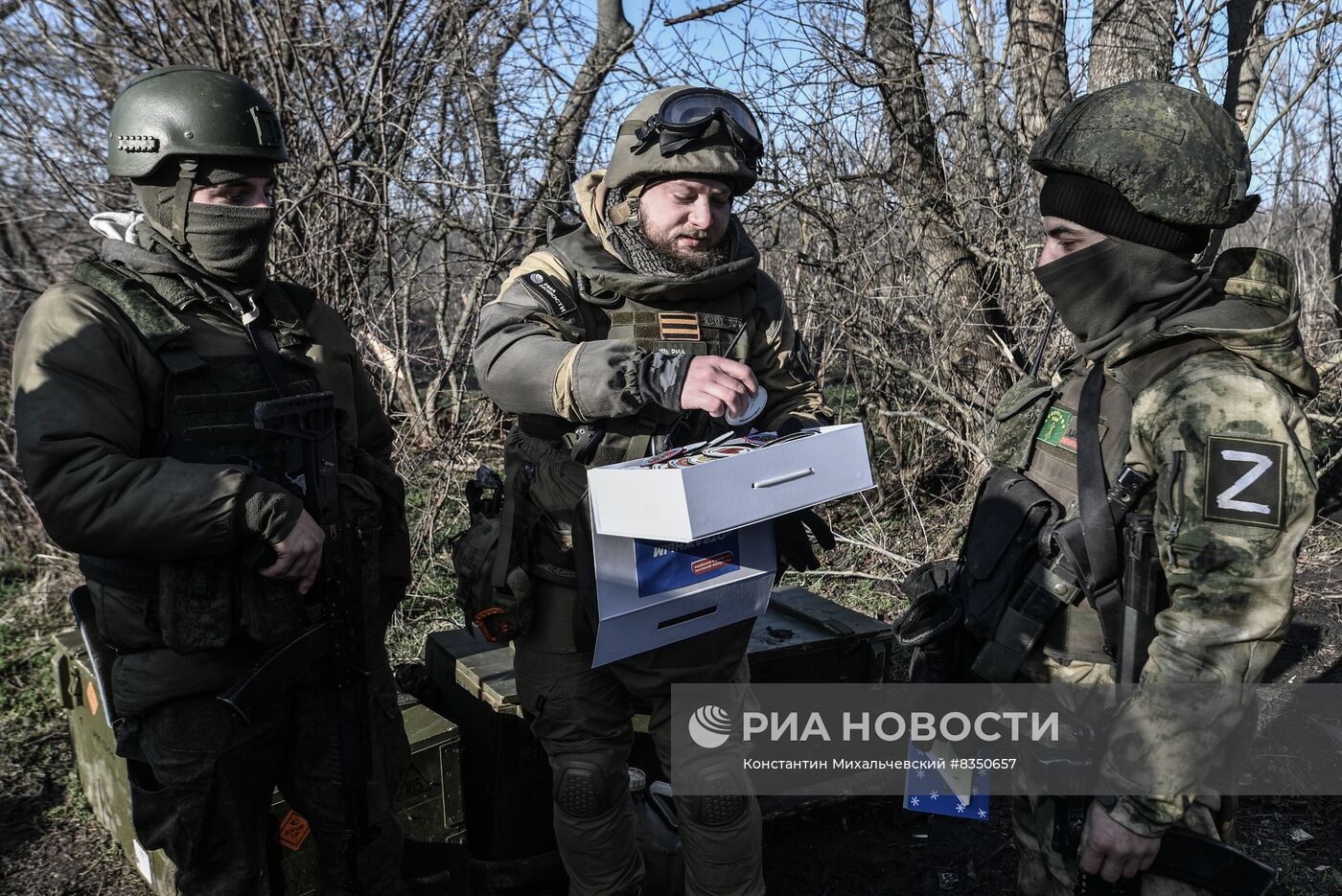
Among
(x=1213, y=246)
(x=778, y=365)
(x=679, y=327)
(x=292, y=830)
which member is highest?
(x=1213, y=246)

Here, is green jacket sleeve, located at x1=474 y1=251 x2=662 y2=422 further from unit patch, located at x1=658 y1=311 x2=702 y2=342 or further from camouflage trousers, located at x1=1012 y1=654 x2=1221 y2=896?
camouflage trousers, located at x1=1012 y1=654 x2=1221 y2=896

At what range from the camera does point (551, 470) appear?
93.4 inches

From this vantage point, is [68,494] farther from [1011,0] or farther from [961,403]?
[1011,0]

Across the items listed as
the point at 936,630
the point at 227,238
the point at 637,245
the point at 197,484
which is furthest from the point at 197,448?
the point at 936,630

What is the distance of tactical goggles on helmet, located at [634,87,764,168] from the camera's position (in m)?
2.30

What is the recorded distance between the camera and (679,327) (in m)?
2.38

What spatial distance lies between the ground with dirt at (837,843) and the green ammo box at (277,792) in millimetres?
143

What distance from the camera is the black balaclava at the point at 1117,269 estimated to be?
1.84 metres

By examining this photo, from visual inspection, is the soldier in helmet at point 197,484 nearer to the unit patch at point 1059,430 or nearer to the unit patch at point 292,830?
the unit patch at point 292,830

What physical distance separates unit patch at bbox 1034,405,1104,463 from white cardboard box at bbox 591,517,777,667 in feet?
2.34

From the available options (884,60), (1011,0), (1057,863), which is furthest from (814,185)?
(1057,863)

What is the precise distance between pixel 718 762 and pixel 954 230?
405 cm

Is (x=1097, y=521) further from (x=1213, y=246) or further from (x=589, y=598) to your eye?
(x=1213, y=246)

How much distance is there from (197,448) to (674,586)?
1168mm
